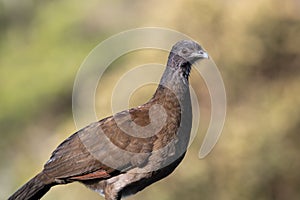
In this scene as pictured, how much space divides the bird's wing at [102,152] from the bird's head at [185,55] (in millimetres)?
438

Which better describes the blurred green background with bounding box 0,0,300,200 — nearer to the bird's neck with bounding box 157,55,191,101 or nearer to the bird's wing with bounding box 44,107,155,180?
the bird's neck with bounding box 157,55,191,101

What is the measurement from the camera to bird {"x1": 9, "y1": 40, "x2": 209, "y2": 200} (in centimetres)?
602

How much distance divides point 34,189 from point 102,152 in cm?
60

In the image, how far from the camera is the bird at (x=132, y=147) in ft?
19.7

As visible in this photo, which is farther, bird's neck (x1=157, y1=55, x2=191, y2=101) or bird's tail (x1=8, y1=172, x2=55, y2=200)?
bird's neck (x1=157, y1=55, x2=191, y2=101)

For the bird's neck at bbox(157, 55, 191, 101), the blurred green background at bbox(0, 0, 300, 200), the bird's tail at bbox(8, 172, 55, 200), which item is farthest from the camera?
the blurred green background at bbox(0, 0, 300, 200)

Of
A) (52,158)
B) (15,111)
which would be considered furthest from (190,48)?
(15,111)

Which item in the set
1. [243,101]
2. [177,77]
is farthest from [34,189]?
[243,101]

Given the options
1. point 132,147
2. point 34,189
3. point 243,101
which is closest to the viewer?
point 34,189

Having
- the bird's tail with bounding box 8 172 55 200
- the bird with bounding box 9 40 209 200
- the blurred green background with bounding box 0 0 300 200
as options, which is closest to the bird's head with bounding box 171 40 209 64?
the bird with bounding box 9 40 209 200

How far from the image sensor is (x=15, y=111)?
20609mm

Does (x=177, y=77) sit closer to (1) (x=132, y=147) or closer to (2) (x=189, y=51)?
(2) (x=189, y=51)

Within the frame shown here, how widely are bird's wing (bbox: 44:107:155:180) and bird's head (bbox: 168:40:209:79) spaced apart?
44 cm

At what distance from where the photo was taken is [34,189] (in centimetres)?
602
